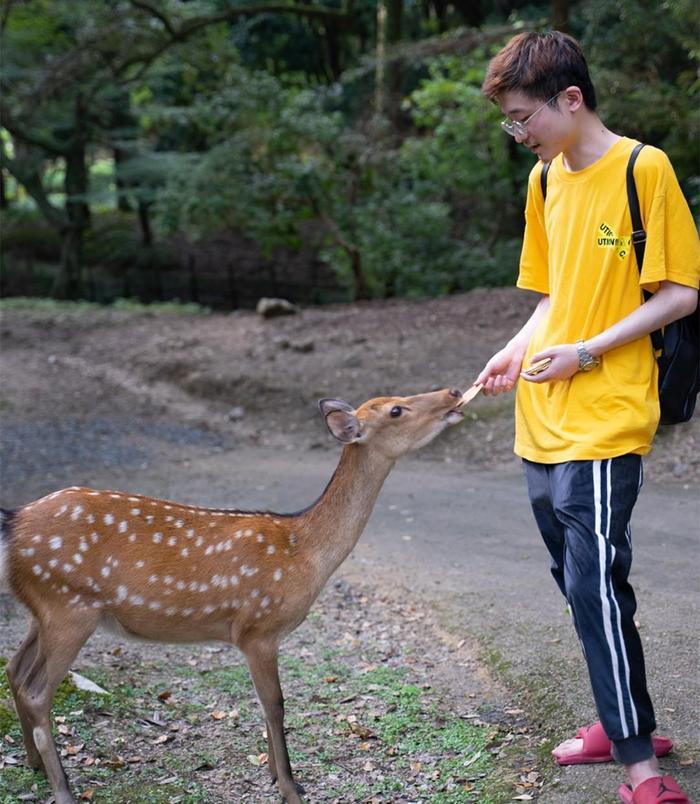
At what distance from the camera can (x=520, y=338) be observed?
3.56 m

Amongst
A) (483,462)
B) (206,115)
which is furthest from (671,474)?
(206,115)

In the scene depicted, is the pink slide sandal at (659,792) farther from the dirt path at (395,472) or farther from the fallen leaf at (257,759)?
the fallen leaf at (257,759)

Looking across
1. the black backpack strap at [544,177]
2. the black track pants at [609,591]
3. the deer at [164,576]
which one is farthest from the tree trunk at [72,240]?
the black track pants at [609,591]

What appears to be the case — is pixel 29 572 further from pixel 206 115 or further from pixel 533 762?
pixel 206 115

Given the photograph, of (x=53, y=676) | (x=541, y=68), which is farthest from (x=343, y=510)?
(x=541, y=68)

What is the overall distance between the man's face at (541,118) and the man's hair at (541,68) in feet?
0.06

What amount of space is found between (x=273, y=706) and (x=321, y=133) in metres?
→ 11.7

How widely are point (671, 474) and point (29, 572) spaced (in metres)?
5.24

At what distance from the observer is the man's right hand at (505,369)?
353 centimetres

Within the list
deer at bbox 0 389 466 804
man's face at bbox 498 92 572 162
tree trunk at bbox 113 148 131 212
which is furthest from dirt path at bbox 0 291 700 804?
tree trunk at bbox 113 148 131 212

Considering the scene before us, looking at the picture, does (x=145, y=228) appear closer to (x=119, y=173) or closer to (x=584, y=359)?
(x=119, y=173)

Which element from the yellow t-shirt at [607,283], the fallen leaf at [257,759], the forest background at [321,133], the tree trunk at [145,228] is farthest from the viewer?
the tree trunk at [145,228]

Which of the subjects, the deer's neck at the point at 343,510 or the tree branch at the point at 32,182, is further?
the tree branch at the point at 32,182

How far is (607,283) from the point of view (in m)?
3.08
